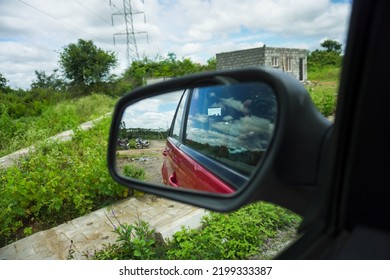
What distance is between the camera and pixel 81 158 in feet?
19.0

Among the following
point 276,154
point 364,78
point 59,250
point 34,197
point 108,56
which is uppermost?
point 108,56

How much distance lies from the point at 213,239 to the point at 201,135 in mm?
1589

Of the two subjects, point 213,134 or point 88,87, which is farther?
point 88,87

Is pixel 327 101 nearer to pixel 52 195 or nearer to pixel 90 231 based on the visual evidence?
pixel 90 231

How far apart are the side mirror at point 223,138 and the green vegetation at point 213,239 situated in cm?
92

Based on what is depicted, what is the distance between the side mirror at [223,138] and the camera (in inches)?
30.6

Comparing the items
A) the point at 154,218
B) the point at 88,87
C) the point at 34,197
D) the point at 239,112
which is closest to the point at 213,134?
the point at 239,112

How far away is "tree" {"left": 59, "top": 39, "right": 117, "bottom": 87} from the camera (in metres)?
26.5

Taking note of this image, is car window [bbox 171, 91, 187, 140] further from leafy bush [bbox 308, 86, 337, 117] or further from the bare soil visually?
leafy bush [bbox 308, 86, 337, 117]

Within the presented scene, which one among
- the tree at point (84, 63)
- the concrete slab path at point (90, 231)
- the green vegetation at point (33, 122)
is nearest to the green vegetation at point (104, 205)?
the concrete slab path at point (90, 231)

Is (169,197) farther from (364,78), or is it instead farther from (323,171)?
(364,78)

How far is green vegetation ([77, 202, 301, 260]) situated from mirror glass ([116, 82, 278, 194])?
37.2 inches

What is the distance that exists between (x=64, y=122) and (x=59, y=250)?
933cm

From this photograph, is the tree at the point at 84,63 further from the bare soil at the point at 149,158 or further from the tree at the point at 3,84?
the bare soil at the point at 149,158
